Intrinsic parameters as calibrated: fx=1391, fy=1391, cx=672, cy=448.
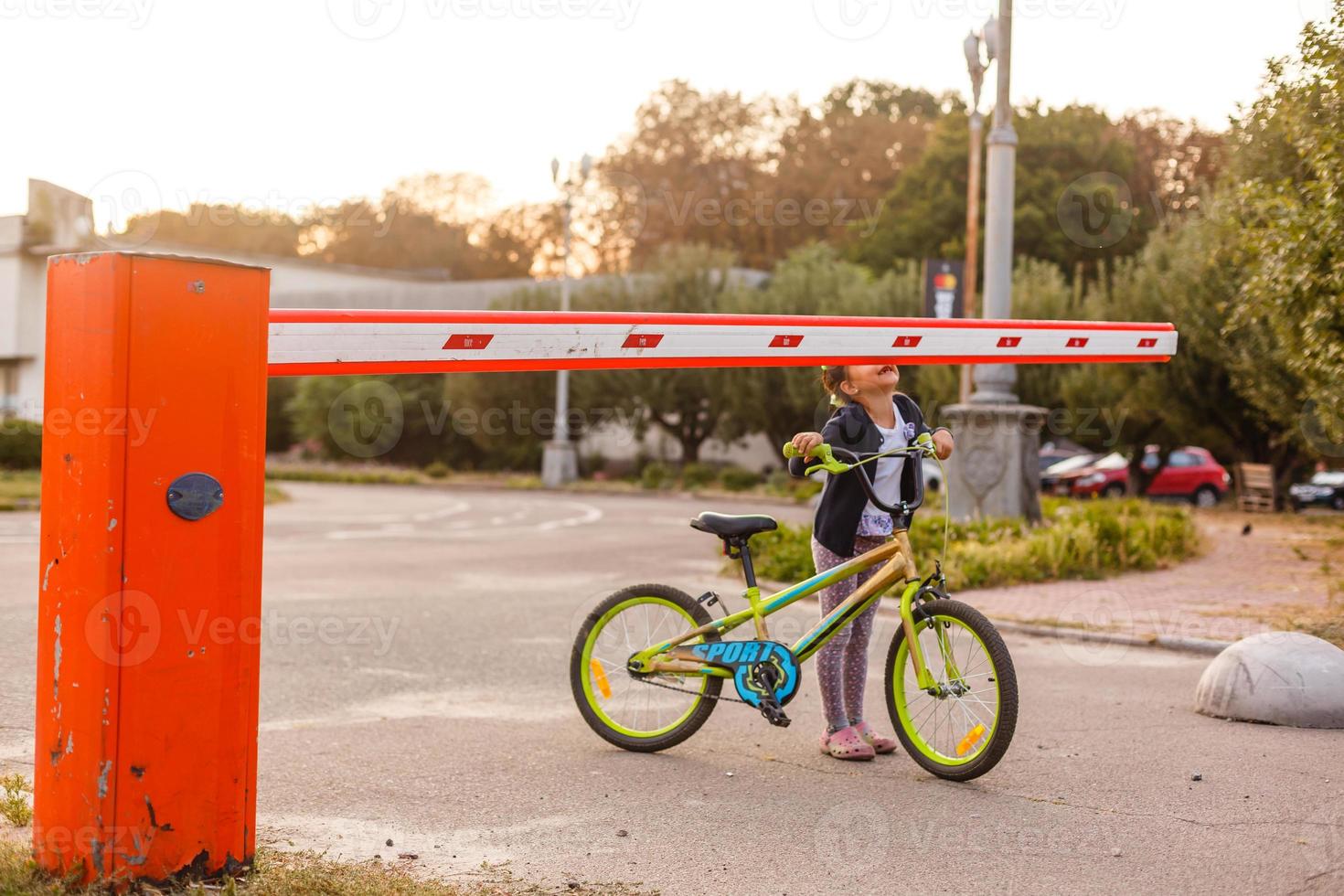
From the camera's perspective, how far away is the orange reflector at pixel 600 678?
5.86 metres

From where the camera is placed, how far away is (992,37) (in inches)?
605

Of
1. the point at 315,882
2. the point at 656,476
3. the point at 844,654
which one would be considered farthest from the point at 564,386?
the point at 315,882

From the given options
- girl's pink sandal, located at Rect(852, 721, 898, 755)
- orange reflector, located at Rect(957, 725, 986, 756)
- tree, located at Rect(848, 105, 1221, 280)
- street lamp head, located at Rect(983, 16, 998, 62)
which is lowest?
girl's pink sandal, located at Rect(852, 721, 898, 755)

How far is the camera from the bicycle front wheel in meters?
4.96

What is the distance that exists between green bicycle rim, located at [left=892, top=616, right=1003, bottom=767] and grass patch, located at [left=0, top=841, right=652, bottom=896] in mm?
1680

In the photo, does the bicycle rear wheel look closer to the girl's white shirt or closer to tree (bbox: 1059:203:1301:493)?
the girl's white shirt

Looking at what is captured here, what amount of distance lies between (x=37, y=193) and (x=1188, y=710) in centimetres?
4539

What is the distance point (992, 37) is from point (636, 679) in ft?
38.2

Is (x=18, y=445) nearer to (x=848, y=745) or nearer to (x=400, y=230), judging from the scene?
(x=848, y=745)

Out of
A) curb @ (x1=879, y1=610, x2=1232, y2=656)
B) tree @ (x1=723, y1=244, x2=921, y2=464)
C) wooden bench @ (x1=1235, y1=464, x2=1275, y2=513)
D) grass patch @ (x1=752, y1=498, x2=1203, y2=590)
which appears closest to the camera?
curb @ (x1=879, y1=610, x2=1232, y2=656)

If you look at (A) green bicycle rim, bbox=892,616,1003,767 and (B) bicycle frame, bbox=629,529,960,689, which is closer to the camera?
(A) green bicycle rim, bbox=892,616,1003,767

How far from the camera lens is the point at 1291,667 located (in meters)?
6.24

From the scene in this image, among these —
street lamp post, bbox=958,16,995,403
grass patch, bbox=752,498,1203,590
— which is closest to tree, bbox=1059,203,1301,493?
street lamp post, bbox=958,16,995,403

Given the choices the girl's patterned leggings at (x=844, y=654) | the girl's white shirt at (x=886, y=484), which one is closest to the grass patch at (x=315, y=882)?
the girl's patterned leggings at (x=844, y=654)
